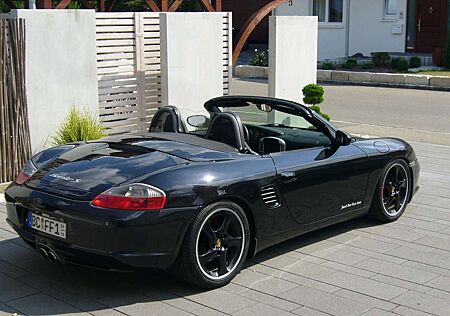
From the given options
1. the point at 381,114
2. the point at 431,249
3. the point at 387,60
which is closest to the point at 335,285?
the point at 431,249

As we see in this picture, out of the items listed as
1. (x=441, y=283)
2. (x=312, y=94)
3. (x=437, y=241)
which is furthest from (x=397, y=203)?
(x=312, y=94)

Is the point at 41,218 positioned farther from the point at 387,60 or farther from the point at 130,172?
the point at 387,60

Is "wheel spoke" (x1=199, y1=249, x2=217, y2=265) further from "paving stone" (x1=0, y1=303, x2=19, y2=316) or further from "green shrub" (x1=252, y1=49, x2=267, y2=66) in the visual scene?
"green shrub" (x1=252, y1=49, x2=267, y2=66)

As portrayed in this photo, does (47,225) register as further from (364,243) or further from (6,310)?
(364,243)

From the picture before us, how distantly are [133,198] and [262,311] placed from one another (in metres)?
1.13

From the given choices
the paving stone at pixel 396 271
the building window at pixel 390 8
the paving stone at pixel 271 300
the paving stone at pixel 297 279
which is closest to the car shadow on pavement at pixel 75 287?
the paving stone at pixel 297 279

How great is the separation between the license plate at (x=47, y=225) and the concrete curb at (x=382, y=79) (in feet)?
54.6

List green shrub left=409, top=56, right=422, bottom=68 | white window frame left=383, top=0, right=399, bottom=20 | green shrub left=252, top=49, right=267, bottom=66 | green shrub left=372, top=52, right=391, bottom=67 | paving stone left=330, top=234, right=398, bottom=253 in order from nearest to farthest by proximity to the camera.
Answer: paving stone left=330, top=234, right=398, bottom=253, green shrub left=409, top=56, right=422, bottom=68, green shrub left=372, top=52, right=391, bottom=67, green shrub left=252, top=49, right=267, bottom=66, white window frame left=383, top=0, right=399, bottom=20

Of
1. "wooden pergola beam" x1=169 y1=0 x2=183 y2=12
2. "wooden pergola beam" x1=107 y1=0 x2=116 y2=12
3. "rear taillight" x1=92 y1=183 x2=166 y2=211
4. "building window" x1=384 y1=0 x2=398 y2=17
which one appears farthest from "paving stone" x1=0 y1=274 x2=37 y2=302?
"building window" x1=384 y1=0 x2=398 y2=17

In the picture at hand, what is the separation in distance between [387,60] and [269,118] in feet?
64.0

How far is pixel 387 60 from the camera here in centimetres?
2469

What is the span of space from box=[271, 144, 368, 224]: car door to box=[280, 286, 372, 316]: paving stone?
81cm

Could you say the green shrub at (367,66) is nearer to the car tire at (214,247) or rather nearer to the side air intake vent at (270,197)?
the side air intake vent at (270,197)

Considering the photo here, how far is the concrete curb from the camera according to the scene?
19844 millimetres
